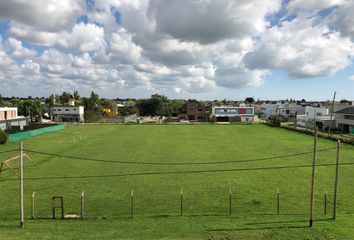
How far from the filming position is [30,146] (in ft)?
164

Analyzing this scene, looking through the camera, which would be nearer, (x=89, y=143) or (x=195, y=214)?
(x=195, y=214)

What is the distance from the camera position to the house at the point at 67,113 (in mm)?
113250

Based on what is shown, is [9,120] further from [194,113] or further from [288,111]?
[288,111]

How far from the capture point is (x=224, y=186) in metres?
26.6

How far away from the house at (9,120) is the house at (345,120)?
6677cm

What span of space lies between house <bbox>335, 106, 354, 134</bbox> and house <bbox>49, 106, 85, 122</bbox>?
74.7 metres

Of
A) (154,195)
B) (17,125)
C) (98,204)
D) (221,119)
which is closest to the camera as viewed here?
(98,204)

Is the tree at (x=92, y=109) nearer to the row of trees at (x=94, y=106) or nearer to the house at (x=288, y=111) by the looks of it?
the row of trees at (x=94, y=106)

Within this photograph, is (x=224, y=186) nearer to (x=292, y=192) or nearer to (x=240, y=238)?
(x=292, y=192)

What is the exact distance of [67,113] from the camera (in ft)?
373

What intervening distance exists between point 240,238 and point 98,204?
10.1m

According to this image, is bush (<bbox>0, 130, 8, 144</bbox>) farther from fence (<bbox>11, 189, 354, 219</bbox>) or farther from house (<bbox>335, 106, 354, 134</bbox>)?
house (<bbox>335, 106, 354, 134</bbox>)

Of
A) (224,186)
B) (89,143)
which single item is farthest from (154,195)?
(89,143)

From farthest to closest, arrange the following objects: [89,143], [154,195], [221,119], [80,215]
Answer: [221,119] < [89,143] < [154,195] < [80,215]
